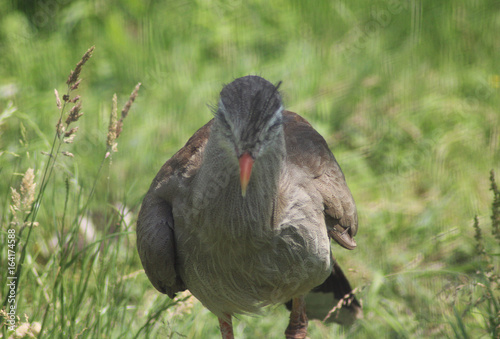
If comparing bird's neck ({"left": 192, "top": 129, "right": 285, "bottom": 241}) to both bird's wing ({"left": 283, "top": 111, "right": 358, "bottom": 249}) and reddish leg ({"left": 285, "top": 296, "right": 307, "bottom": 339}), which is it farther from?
reddish leg ({"left": 285, "top": 296, "right": 307, "bottom": 339})

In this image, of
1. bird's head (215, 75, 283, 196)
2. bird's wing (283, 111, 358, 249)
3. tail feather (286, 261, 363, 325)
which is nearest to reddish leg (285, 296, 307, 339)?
tail feather (286, 261, 363, 325)

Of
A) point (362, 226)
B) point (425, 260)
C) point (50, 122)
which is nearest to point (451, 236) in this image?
point (425, 260)

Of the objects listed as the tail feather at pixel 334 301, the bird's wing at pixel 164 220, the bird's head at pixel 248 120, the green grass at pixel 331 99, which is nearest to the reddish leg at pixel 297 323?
the tail feather at pixel 334 301

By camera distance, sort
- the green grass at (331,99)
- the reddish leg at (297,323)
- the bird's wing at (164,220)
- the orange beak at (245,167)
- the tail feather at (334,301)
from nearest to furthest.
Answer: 1. the orange beak at (245,167)
2. the bird's wing at (164,220)
3. the reddish leg at (297,323)
4. the tail feather at (334,301)
5. the green grass at (331,99)

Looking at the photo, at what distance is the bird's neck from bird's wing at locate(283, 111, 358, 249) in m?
0.39

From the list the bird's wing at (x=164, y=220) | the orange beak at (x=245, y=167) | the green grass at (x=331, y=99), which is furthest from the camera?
the green grass at (x=331, y=99)

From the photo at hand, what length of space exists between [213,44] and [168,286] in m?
3.08

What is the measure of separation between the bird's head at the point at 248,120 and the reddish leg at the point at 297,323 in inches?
47.5

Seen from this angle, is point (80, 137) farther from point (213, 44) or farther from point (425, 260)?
point (425, 260)

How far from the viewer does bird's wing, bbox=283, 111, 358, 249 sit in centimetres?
303

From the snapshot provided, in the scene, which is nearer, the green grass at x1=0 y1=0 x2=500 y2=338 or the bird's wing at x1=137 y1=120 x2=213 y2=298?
the bird's wing at x1=137 y1=120 x2=213 y2=298

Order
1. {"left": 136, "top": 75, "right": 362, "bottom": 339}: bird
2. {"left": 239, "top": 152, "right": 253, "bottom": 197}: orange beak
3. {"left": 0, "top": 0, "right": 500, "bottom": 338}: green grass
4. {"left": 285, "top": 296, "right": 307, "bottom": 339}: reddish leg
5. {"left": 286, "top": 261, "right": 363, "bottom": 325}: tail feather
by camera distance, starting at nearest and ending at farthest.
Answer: {"left": 239, "top": 152, "right": 253, "bottom": 197}: orange beak, {"left": 136, "top": 75, "right": 362, "bottom": 339}: bird, {"left": 285, "top": 296, "right": 307, "bottom": 339}: reddish leg, {"left": 286, "top": 261, "right": 363, "bottom": 325}: tail feather, {"left": 0, "top": 0, "right": 500, "bottom": 338}: green grass

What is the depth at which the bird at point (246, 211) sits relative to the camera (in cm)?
253

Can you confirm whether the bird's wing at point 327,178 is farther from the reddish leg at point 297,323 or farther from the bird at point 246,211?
the reddish leg at point 297,323
